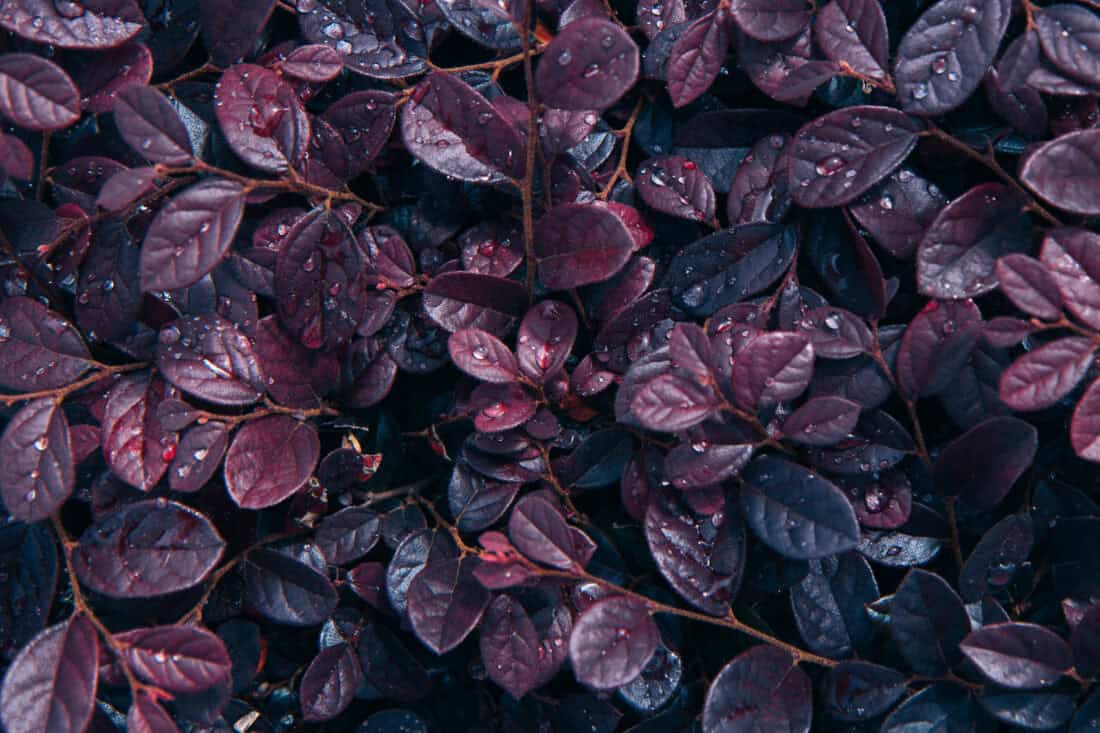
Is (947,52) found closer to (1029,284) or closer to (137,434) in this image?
(1029,284)

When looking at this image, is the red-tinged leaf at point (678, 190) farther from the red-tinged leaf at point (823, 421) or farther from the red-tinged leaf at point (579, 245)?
the red-tinged leaf at point (823, 421)

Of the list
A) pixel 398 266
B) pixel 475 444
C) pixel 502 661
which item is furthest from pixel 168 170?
pixel 502 661

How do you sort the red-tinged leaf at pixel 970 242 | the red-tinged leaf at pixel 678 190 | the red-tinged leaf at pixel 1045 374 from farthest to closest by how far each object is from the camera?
the red-tinged leaf at pixel 678 190, the red-tinged leaf at pixel 970 242, the red-tinged leaf at pixel 1045 374

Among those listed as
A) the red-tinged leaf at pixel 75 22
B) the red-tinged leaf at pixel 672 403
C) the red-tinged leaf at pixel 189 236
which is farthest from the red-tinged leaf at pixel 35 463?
the red-tinged leaf at pixel 672 403

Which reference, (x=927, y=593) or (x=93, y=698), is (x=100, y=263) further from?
(x=927, y=593)

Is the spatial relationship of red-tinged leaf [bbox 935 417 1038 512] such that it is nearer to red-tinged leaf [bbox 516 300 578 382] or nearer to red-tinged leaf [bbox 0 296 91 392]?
red-tinged leaf [bbox 516 300 578 382]

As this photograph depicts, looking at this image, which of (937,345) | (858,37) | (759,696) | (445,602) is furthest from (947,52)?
(445,602)

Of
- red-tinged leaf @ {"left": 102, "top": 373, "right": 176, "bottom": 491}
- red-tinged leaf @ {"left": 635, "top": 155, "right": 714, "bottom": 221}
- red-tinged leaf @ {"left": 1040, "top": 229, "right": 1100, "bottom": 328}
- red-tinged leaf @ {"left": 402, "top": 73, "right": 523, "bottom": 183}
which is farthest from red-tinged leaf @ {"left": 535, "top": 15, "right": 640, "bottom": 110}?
red-tinged leaf @ {"left": 102, "top": 373, "right": 176, "bottom": 491}
